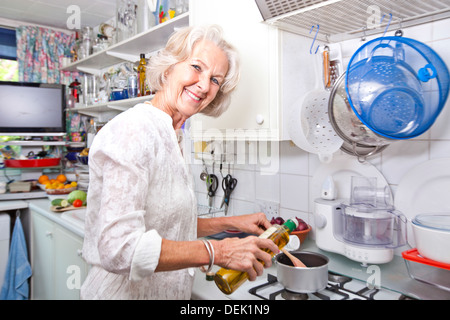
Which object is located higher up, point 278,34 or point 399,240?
point 278,34

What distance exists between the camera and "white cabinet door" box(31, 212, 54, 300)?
7.36ft

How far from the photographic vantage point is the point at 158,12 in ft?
6.28

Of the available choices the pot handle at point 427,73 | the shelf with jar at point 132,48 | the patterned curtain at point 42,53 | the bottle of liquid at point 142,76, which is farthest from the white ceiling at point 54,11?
the pot handle at point 427,73

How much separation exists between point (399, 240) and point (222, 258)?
65 cm

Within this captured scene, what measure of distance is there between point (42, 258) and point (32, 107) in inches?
49.7

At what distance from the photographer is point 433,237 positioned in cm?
91

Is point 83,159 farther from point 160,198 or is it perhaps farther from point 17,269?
point 160,198

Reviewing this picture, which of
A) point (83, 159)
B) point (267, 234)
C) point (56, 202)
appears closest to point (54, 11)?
point (83, 159)

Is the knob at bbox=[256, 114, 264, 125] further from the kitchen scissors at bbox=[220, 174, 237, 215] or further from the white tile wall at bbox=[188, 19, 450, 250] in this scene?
the kitchen scissors at bbox=[220, 174, 237, 215]

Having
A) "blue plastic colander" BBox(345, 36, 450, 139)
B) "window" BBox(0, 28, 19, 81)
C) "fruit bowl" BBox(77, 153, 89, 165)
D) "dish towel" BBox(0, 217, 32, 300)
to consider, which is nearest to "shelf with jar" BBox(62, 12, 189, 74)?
"window" BBox(0, 28, 19, 81)
